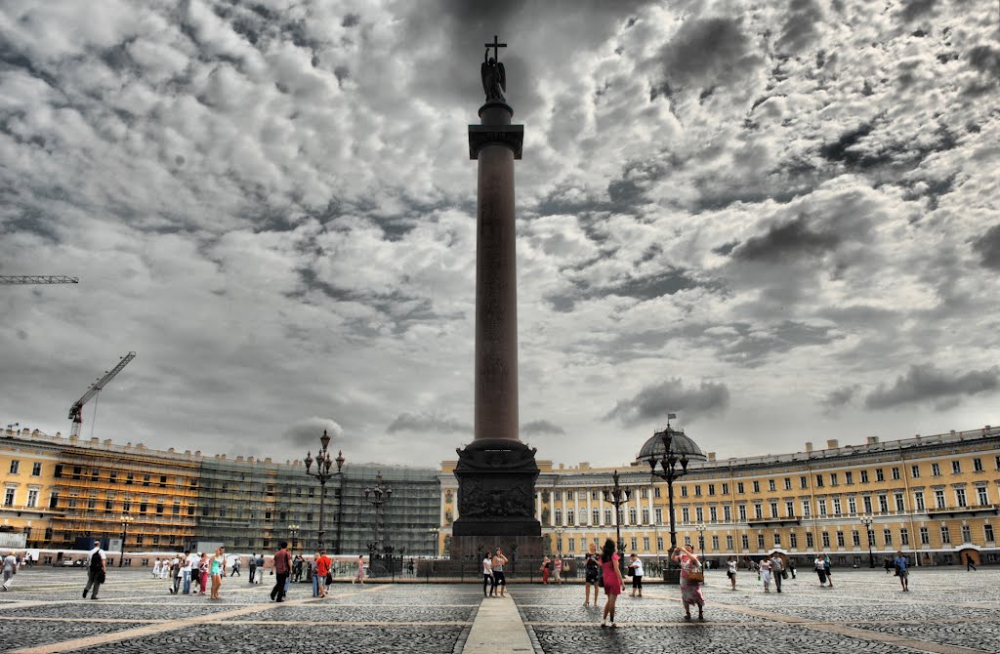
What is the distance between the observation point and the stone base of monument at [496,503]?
1396 inches

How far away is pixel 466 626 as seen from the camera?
46.5ft

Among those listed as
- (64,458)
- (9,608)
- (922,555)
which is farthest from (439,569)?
(64,458)

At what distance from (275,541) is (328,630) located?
352 feet

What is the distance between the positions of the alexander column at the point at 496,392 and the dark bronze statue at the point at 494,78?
2199 millimetres

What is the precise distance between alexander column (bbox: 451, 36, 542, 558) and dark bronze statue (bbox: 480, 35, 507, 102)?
2199 millimetres

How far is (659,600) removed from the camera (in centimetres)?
2383

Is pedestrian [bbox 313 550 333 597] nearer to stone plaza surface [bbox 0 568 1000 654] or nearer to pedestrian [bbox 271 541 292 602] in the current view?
pedestrian [bbox 271 541 292 602]

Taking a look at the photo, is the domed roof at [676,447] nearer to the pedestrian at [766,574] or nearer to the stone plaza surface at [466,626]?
the pedestrian at [766,574]

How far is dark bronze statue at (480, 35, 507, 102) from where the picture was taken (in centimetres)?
4606

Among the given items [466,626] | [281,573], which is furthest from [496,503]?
[466,626]

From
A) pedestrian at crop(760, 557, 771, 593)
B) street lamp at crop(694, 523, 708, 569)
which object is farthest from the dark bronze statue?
street lamp at crop(694, 523, 708, 569)

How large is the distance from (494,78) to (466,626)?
3783 centimetres

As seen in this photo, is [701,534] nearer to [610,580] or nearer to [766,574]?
[766,574]

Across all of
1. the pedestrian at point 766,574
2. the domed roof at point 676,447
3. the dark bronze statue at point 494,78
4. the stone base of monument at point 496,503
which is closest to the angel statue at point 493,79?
the dark bronze statue at point 494,78
